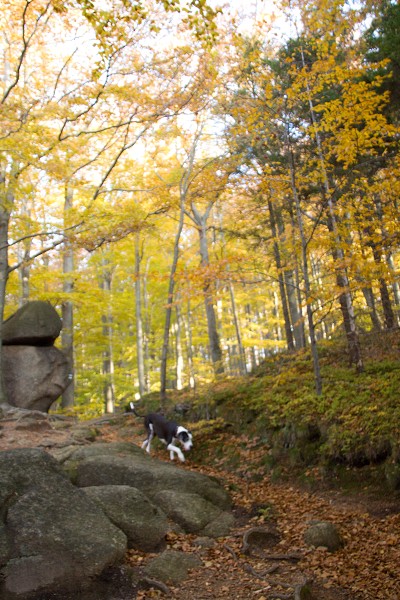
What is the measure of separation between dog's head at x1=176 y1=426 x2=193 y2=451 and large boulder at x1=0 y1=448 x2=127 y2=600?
468 cm

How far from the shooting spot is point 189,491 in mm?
6930

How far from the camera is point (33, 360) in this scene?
14.3m

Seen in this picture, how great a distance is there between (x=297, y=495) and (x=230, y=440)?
3094 millimetres

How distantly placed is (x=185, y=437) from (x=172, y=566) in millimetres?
4840

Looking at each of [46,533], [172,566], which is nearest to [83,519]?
[46,533]

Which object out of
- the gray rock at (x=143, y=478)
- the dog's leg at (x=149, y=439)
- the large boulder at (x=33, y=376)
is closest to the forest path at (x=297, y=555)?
the gray rock at (x=143, y=478)

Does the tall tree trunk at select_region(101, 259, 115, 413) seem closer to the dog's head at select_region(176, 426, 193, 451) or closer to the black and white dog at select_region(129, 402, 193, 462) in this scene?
the black and white dog at select_region(129, 402, 193, 462)

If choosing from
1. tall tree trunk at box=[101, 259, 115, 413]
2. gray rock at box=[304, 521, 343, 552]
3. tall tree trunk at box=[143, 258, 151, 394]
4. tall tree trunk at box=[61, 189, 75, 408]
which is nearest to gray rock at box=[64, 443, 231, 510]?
gray rock at box=[304, 521, 343, 552]

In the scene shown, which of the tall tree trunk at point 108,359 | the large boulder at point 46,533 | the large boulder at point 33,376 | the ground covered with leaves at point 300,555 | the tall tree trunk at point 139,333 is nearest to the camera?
the large boulder at point 46,533

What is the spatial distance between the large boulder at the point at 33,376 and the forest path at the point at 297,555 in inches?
345

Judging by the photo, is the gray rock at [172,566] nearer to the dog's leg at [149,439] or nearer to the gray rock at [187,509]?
the gray rock at [187,509]

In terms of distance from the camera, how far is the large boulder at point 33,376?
14.0m

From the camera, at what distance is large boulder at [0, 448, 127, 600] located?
13.3 feet

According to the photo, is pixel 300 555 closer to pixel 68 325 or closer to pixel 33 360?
pixel 33 360
